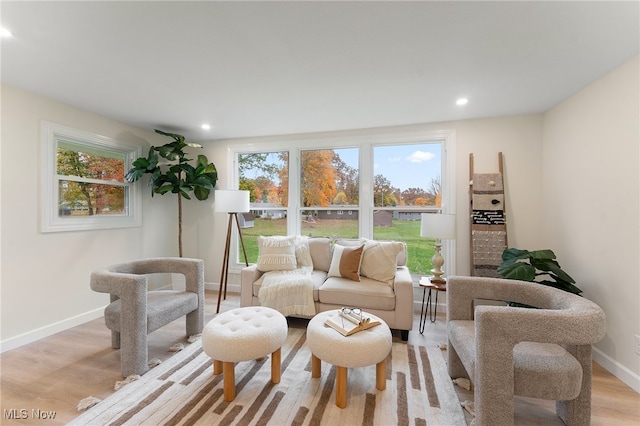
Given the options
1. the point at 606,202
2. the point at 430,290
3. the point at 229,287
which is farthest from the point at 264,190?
the point at 606,202

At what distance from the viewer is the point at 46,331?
8.59 feet

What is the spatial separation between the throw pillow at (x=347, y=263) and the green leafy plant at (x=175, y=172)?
2.16 m

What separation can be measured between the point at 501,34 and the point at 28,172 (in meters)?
4.07

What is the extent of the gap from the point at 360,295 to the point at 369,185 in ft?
5.22

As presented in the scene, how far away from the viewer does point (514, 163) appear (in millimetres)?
3086

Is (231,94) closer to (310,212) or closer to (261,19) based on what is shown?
(261,19)

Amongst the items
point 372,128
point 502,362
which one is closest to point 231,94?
point 372,128

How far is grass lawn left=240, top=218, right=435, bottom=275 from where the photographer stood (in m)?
3.50

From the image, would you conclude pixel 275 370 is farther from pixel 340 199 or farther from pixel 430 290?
pixel 340 199

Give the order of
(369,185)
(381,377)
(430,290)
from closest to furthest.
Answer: (381,377)
(430,290)
(369,185)

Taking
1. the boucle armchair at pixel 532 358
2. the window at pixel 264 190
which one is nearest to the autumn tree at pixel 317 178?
the window at pixel 264 190

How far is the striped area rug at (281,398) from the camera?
1573 mm

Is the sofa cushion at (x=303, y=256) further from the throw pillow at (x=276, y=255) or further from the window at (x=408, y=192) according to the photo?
the window at (x=408, y=192)

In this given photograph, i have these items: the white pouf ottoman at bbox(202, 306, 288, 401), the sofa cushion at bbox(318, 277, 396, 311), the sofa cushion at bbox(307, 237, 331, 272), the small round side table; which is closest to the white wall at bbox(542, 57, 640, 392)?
the small round side table
